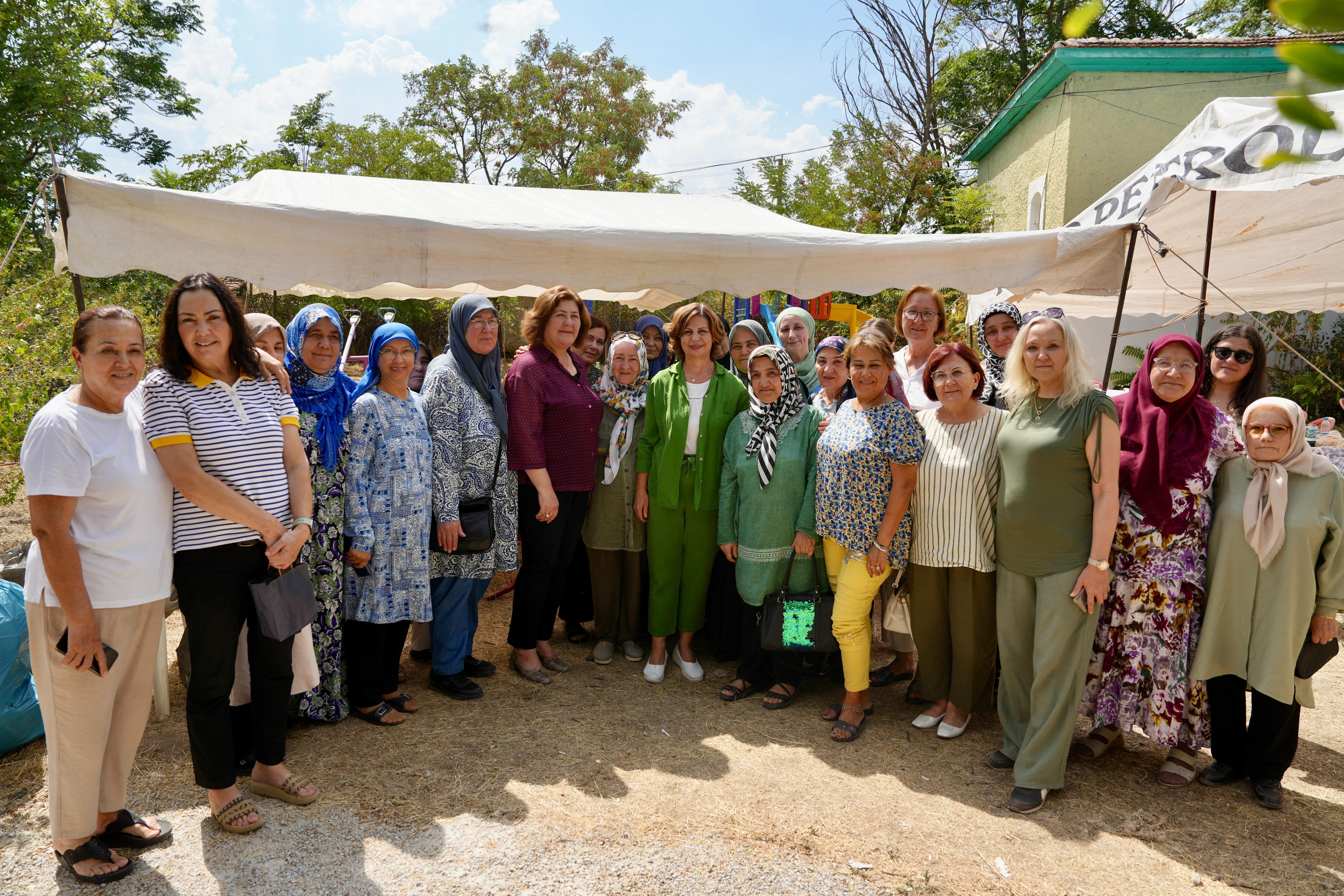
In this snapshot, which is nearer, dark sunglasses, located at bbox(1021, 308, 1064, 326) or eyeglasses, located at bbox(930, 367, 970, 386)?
dark sunglasses, located at bbox(1021, 308, 1064, 326)

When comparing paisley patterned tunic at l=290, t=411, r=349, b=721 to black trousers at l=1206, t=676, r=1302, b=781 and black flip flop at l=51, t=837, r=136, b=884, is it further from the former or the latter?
black trousers at l=1206, t=676, r=1302, b=781

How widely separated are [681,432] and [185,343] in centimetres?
218

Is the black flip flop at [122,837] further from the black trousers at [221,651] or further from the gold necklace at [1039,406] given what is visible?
the gold necklace at [1039,406]

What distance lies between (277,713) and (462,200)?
13.5 feet

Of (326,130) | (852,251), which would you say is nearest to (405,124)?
(326,130)

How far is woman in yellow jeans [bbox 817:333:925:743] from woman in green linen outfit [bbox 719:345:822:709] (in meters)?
0.11

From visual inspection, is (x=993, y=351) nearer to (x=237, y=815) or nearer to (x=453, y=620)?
(x=453, y=620)

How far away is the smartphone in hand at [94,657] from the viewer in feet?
7.73

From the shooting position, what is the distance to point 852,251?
4566 mm

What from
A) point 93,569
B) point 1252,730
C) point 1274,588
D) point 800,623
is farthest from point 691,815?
point 1274,588

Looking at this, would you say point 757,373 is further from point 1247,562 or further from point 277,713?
point 277,713

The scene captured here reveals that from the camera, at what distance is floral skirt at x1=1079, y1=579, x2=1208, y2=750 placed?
322cm

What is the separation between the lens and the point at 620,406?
4293 mm

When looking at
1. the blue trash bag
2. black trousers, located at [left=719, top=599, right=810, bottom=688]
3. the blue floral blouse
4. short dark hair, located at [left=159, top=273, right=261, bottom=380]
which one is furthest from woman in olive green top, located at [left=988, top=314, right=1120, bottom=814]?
the blue trash bag
